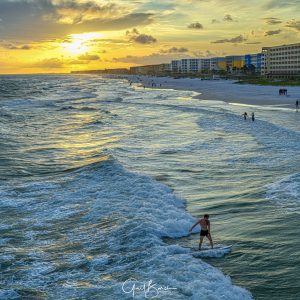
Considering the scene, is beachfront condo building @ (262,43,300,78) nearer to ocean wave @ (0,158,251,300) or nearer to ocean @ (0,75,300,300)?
ocean @ (0,75,300,300)

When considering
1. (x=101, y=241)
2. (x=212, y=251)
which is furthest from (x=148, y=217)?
(x=212, y=251)

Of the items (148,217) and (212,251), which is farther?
(148,217)

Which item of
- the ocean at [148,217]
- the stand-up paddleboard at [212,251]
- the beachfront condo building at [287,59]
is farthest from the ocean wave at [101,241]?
the beachfront condo building at [287,59]

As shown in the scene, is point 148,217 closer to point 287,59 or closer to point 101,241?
point 101,241

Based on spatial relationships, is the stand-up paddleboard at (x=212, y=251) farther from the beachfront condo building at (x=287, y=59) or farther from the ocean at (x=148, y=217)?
the beachfront condo building at (x=287, y=59)

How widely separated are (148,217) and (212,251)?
14.1 feet

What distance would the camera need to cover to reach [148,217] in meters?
18.7

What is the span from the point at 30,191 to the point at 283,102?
206 ft

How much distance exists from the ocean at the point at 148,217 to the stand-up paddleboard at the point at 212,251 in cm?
29

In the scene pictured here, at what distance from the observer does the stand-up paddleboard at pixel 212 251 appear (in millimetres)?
14906

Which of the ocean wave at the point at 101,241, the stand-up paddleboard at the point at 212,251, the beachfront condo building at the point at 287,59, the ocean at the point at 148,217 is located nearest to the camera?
the ocean wave at the point at 101,241

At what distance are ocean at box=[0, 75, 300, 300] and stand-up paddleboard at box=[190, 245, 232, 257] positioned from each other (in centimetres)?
29

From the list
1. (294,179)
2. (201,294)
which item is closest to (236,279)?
(201,294)

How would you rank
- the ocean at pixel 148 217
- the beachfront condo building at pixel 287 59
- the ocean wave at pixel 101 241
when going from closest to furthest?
the ocean wave at pixel 101 241 → the ocean at pixel 148 217 → the beachfront condo building at pixel 287 59
